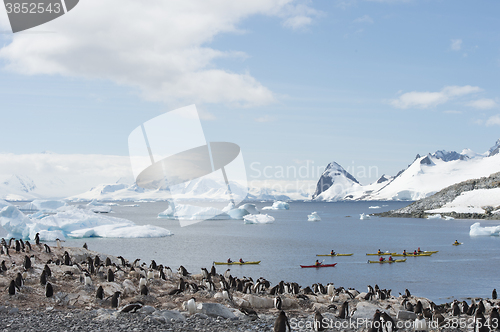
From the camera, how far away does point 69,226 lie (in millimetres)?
51625

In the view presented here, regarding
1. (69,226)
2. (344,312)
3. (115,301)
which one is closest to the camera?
(115,301)

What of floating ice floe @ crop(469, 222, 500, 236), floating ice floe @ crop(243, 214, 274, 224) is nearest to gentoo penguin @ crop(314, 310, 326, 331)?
floating ice floe @ crop(469, 222, 500, 236)

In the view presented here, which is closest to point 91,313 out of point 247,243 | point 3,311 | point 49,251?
point 3,311

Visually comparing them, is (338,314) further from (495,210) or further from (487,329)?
(495,210)

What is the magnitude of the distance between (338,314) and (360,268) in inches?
996

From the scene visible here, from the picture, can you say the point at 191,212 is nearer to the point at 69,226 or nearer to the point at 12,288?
the point at 69,226

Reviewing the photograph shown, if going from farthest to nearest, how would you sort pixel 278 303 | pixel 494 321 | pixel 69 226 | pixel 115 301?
1. pixel 69 226
2. pixel 278 303
3. pixel 115 301
4. pixel 494 321

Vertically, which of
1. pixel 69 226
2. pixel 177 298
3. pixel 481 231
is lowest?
pixel 481 231

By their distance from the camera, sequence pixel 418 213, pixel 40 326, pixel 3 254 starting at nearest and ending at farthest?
pixel 40 326, pixel 3 254, pixel 418 213

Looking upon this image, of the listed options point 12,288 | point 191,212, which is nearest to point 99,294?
point 12,288

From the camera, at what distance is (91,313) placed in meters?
11.1

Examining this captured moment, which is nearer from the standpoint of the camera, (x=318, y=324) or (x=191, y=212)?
(x=318, y=324)

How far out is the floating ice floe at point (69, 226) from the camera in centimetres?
4447

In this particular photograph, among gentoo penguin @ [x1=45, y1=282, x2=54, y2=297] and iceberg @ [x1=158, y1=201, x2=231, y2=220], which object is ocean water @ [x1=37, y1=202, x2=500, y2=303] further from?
iceberg @ [x1=158, y1=201, x2=231, y2=220]
